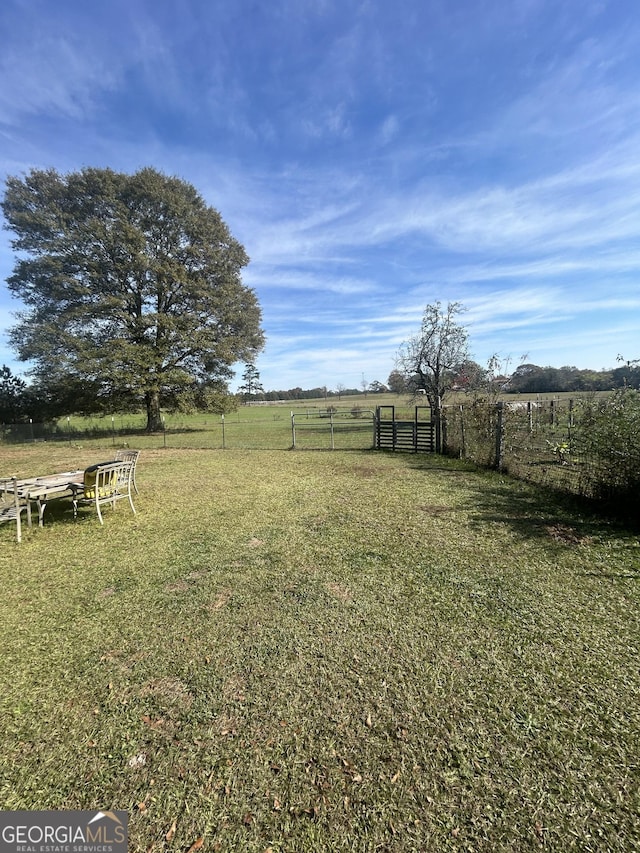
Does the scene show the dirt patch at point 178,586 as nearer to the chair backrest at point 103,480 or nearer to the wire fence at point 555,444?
the chair backrest at point 103,480

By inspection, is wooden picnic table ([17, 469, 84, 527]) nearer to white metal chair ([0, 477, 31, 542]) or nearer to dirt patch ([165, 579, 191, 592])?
white metal chair ([0, 477, 31, 542])

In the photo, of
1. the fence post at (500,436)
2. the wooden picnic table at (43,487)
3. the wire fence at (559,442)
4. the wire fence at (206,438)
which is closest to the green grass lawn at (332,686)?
the wooden picnic table at (43,487)

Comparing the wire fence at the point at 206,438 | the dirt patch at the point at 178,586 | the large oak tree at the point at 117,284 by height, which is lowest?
the dirt patch at the point at 178,586

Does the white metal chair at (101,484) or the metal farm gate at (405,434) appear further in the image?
the metal farm gate at (405,434)

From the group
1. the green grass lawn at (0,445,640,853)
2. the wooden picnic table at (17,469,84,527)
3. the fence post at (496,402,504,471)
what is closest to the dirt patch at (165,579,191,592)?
the green grass lawn at (0,445,640,853)

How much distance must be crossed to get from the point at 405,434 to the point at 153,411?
17.3 m

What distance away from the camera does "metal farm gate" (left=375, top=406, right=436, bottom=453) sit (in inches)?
498

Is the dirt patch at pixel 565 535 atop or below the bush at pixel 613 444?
below

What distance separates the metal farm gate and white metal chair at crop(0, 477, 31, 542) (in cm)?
996

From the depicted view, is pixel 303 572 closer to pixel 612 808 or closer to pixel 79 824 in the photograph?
pixel 79 824

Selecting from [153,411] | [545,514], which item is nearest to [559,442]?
[545,514]

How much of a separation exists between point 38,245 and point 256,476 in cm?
2164

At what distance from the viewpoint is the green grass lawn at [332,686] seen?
5.56 feet

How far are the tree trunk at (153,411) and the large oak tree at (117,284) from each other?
84 millimetres
